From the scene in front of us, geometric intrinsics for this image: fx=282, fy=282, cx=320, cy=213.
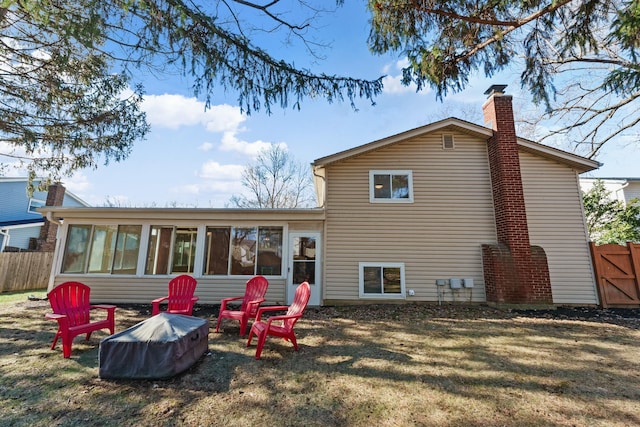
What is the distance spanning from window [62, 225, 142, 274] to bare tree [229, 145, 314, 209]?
1660 cm

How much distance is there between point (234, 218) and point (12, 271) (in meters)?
10.0

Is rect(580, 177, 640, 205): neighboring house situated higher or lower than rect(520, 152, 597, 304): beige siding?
higher

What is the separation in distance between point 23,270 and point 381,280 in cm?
1402

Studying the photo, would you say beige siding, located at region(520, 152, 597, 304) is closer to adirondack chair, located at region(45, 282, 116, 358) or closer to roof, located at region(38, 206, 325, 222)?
roof, located at region(38, 206, 325, 222)

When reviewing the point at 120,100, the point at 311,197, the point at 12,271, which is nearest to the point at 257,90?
the point at 120,100

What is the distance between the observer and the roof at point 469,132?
7.95 meters

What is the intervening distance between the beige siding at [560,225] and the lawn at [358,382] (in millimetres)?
2298

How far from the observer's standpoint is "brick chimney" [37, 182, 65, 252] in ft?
46.2

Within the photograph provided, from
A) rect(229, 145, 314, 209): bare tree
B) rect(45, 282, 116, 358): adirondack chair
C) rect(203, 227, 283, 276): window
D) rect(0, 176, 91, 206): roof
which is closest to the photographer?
rect(45, 282, 116, 358): adirondack chair

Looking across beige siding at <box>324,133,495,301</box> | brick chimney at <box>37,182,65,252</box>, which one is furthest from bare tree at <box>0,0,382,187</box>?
brick chimney at <box>37,182,65,252</box>

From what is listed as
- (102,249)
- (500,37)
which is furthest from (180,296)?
(500,37)

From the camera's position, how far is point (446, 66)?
16.7 ft

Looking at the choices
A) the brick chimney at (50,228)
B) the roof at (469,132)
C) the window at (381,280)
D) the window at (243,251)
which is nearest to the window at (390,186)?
the roof at (469,132)

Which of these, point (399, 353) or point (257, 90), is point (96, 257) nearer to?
point (257, 90)
